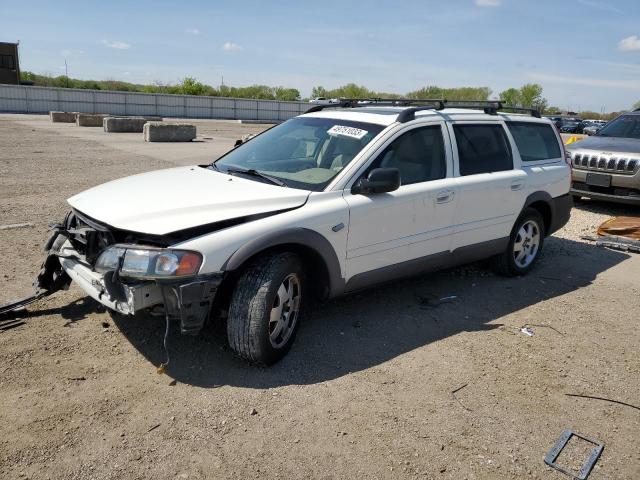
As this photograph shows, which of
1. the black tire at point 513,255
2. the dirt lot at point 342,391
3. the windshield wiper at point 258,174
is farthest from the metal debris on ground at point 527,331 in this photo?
the windshield wiper at point 258,174

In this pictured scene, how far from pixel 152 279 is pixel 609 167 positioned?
8972 mm

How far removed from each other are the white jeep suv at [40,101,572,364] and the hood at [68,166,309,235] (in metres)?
0.01

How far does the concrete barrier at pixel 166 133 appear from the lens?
2167 cm

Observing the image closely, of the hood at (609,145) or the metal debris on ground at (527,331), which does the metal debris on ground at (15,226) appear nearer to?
the metal debris on ground at (527,331)

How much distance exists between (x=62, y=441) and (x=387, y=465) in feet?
5.81

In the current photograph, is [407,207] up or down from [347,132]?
down

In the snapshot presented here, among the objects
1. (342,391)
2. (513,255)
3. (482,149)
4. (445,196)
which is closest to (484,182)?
(482,149)

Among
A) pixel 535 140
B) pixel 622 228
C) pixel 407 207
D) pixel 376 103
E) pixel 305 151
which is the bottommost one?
pixel 622 228

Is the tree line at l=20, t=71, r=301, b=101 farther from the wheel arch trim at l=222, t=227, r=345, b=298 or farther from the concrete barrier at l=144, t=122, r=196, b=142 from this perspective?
the wheel arch trim at l=222, t=227, r=345, b=298

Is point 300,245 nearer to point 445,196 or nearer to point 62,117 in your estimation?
point 445,196

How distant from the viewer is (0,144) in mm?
17141

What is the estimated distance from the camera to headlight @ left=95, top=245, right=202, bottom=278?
11.1ft

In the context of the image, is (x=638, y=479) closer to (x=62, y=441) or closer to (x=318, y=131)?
(x=62, y=441)

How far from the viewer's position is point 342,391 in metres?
3.66
